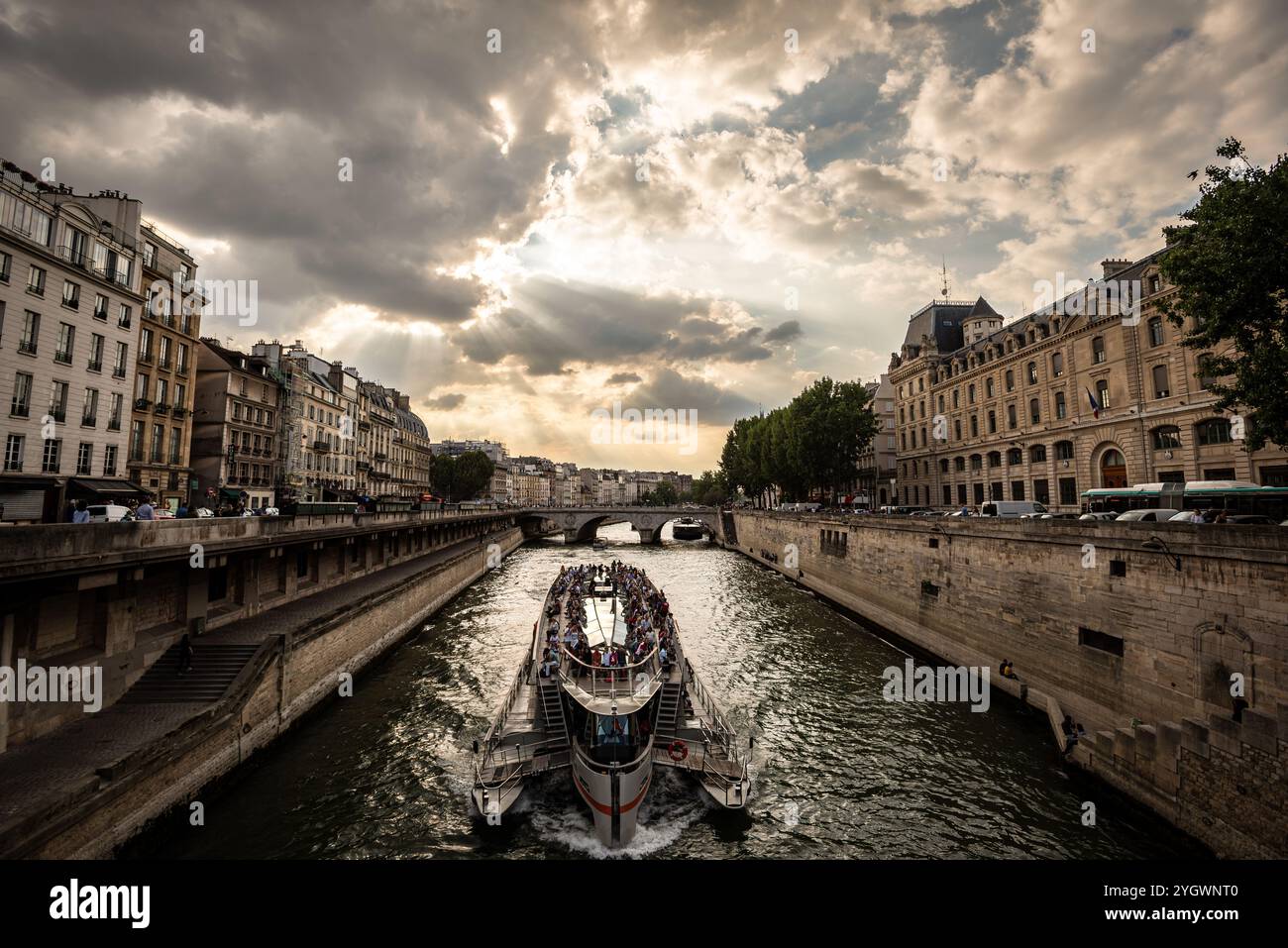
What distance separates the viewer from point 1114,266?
128ft

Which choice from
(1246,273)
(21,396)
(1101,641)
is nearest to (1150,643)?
(1101,641)

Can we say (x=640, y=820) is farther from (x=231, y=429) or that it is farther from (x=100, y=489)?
(x=231, y=429)

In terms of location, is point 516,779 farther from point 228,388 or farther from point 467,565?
point 228,388

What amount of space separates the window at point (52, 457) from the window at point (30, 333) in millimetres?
4209

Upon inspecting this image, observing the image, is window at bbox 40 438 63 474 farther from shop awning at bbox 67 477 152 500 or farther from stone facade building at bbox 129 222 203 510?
stone facade building at bbox 129 222 203 510

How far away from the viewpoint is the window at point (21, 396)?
25.2 meters

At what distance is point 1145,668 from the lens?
54.3 feet

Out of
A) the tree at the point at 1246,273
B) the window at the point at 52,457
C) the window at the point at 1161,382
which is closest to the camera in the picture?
the tree at the point at 1246,273

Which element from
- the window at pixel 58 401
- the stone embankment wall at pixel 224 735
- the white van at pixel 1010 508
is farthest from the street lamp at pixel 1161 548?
the window at pixel 58 401

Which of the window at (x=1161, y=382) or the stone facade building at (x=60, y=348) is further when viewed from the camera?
the window at (x=1161, y=382)

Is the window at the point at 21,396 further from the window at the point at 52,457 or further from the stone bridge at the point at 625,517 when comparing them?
the stone bridge at the point at 625,517

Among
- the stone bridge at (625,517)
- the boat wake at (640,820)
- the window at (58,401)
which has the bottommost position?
the boat wake at (640,820)

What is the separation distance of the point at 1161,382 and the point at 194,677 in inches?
1899
